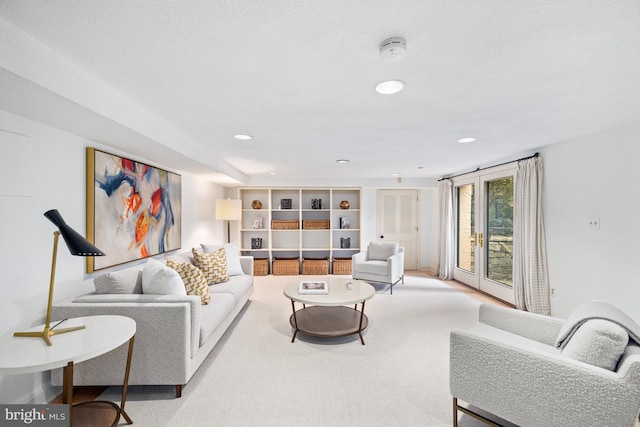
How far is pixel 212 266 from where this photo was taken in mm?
3361

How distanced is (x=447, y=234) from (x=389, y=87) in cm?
452

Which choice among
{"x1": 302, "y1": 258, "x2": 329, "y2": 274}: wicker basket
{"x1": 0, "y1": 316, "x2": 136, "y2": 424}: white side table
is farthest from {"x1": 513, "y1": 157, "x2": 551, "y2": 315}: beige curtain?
{"x1": 0, "y1": 316, "x2": 136, "y2": 424}: white side table

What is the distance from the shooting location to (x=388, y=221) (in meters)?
6.47

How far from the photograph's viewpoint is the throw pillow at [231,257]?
3.77 m

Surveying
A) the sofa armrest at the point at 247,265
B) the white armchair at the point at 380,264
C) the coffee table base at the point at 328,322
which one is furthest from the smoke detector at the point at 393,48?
the white armchair at the point at 380,264

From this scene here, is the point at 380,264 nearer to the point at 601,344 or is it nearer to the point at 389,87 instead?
the point at 601,344

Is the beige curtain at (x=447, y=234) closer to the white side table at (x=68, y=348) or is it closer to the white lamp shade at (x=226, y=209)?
the white lamp shade at (x=226, y=209)

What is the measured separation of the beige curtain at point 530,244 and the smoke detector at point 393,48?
318 centimetres

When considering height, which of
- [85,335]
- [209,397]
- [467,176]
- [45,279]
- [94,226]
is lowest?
[209,397]

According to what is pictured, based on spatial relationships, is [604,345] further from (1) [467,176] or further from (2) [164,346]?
(1) [467,176]

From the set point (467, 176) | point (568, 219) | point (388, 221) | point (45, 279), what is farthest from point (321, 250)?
point (45, 279)

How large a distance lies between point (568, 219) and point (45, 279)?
500cm

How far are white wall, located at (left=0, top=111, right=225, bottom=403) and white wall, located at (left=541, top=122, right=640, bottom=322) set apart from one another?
191 inches

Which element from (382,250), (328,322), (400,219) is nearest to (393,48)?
(328,322)
